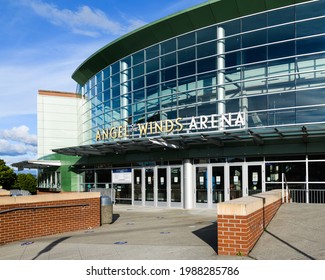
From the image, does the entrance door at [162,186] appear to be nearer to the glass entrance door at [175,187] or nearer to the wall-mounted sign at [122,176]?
the glass entrance door at [175,187]

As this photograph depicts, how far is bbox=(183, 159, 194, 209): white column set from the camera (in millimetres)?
21859

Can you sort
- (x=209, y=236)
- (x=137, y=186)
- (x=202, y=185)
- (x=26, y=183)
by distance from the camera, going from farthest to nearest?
(x=26, y=183) → (x=137, y=186) → (x=202, y=185) → (x=209, y=236)

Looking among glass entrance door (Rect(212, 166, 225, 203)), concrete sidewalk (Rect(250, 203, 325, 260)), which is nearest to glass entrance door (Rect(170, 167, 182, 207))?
glass entrance door (Rect(212, 166, 225, 203))

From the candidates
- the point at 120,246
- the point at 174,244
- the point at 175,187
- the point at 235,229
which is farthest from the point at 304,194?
the point at 235,229

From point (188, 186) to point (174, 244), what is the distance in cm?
1251

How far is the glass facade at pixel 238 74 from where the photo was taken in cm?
1894

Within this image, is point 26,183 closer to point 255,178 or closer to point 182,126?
point 182,126

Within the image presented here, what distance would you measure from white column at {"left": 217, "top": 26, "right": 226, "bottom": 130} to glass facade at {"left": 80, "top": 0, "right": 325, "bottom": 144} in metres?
0.06

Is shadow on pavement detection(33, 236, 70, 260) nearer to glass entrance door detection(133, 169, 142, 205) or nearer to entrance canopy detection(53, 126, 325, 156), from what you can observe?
entrance canopy detection(53, 126, 325, 156)

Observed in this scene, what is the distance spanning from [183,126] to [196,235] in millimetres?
11364

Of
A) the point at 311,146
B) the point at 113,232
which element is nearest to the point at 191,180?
the point at 311,146

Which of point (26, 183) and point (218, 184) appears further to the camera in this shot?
point (26, 183)

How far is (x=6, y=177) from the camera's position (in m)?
35.1
